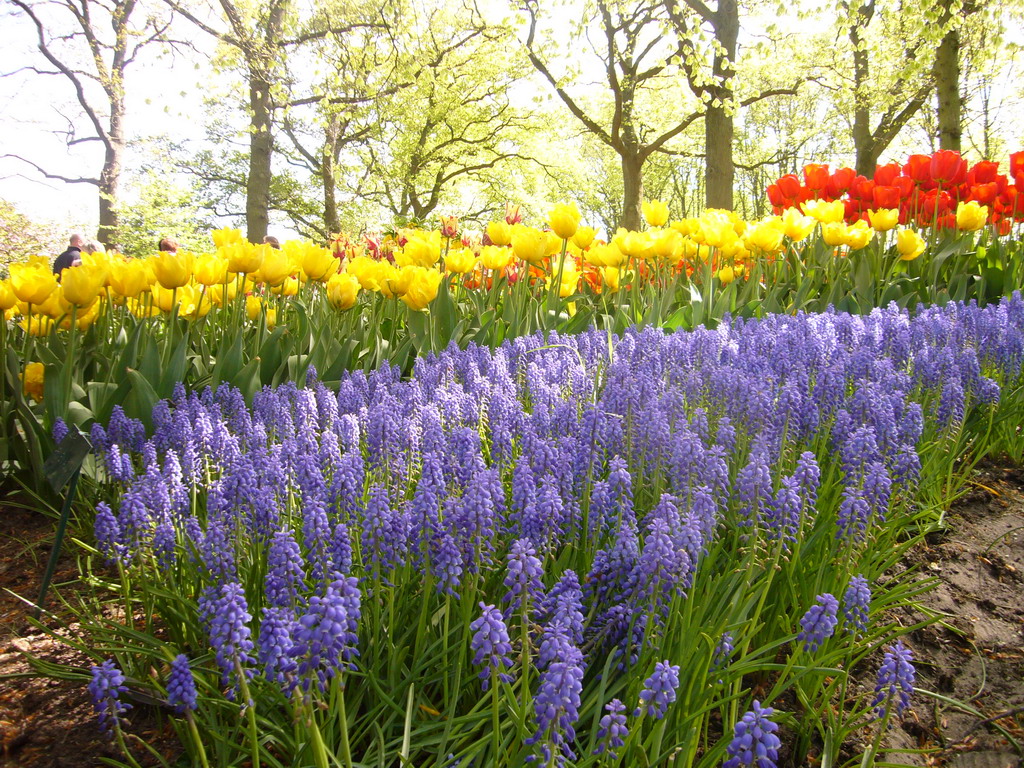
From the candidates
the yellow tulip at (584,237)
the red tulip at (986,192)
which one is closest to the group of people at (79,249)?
the yellow tulip at (584,237)

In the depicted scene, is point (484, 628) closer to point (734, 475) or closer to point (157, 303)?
point (734, 475)

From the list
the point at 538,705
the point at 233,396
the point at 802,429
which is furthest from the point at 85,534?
the point at 802,429

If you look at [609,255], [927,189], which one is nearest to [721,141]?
[927,189]

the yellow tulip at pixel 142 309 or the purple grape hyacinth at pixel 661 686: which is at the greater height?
the yellow tulip at pixel 142 309

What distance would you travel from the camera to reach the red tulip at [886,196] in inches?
217

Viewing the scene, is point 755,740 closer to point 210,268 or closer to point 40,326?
point 210,268

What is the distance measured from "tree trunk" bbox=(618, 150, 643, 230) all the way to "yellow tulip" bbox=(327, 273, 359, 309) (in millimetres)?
14992

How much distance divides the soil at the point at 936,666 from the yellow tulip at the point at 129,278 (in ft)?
3.16

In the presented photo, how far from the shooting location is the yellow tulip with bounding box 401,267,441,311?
137 inches

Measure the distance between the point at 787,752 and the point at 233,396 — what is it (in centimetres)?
195

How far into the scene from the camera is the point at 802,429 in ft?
7.07

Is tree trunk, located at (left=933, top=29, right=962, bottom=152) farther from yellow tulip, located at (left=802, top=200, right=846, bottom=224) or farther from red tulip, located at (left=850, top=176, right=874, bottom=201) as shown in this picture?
yellow tulip, located at (left=802, top=200, right=846, bottom=224)

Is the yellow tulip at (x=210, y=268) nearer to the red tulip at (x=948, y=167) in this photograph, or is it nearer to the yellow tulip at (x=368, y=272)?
the yellow tulip at (x=368, y=272)

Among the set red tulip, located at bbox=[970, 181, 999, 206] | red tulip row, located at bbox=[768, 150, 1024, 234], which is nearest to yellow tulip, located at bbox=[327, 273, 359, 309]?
red tulip row, located at bbox=[768, 150, 1024, 234]
